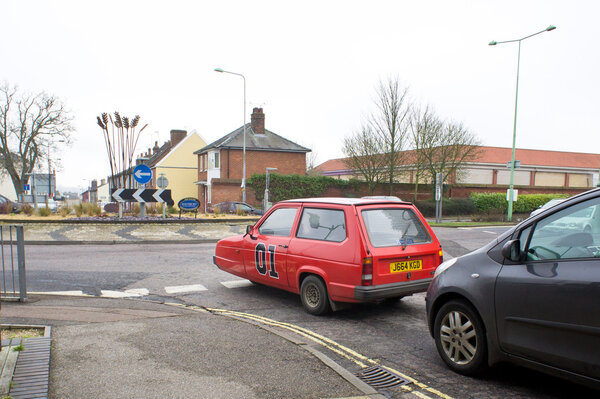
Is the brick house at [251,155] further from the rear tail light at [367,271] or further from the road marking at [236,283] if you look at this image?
the rear tail light at [367,271]

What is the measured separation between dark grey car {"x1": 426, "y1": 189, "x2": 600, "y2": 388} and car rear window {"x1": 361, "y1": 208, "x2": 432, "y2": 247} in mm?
1546

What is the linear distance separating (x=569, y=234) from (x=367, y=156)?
106 feet

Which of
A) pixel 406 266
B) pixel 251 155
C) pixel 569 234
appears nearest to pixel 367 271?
pixel 406 266

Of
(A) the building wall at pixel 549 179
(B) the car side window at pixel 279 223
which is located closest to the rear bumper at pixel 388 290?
(B) the car side window at pixel 279 223

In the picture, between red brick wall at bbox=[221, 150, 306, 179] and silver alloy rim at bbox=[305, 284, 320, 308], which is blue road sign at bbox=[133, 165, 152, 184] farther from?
red brick wall at bbox=[221, 150, 306, 179]

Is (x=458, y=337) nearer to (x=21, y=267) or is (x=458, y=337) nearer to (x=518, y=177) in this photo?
(x=21, y=267)

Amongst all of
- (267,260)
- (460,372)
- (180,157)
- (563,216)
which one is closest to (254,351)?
(460,372)

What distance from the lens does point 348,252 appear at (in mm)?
5637

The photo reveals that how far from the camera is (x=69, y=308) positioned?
6.18m

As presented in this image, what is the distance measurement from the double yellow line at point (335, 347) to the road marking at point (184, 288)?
126 centimetres

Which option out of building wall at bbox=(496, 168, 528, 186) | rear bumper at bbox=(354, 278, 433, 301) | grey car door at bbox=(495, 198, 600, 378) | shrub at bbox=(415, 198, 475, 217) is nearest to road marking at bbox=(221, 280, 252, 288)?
rear bumper at bbox=(354, 278, 433, 301)

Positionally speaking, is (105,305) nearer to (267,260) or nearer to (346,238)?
(267,260)

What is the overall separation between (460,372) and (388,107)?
31362 mm

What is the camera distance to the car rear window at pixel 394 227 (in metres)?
5.86
